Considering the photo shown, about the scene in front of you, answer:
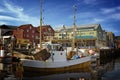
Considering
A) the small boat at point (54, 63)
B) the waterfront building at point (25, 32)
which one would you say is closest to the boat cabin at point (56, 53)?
the small boat at point (54, 63)

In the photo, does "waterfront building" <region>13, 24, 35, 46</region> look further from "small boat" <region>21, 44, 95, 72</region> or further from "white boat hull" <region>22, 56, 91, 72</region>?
"small boat" <region>21, 44, 95, 72</region>

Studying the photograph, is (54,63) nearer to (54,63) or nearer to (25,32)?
(54,63)

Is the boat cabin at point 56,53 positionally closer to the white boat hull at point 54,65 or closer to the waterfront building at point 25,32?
the white boat hull at point 54,65

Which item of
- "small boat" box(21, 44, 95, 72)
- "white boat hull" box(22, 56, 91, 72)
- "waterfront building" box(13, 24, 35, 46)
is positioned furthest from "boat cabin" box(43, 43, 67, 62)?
"waterfront building" box(13, 24, 35, 46)

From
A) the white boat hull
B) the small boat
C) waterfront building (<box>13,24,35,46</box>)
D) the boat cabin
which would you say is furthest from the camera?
waterfront building (<box>13,24,35,46</box>)

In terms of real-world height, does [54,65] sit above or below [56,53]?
below

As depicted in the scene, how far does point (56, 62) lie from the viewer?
1197 inches

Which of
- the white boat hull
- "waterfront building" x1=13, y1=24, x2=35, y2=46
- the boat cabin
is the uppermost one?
"waterfront building" x1=13, y1=24, x2=35, y2=46

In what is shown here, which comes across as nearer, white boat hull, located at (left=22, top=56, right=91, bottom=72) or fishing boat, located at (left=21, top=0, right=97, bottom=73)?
white boat hull, located at (left=22, top=56, right=91, bottom=72)

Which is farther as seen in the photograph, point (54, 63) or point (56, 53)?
point (56, 53)

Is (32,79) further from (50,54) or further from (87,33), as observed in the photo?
(87,33)

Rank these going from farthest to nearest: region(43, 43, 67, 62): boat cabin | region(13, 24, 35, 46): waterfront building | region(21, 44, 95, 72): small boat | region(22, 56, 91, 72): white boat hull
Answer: region(13, 24, 35, 46): waterfront building
region(43, 43, 67, 62): boat cabin
region(21, 44, 95, 72): small boat
region(22, 56, 91, 72): white boat hull

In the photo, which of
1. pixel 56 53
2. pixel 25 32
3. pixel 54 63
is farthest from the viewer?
pixel 25 32

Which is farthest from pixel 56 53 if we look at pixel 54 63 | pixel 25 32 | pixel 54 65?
pixel 25 32
